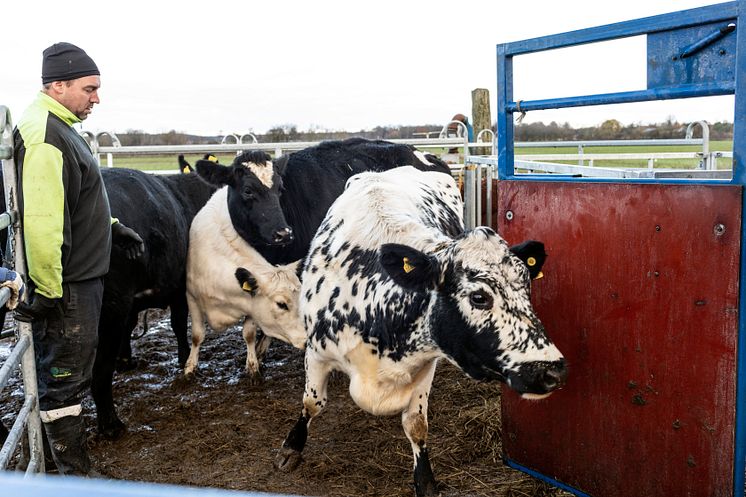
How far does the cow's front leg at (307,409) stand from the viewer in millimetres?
3854

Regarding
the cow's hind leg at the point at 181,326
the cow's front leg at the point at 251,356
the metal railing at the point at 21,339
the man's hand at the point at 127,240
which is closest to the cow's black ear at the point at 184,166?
the cow's hind leg at the point at 181,326

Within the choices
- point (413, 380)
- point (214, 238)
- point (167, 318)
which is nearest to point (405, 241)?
point (413, 380)

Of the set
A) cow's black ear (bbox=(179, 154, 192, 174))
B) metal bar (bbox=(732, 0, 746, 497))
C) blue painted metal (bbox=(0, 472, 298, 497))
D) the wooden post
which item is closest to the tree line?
the wooden post

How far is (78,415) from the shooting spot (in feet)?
10.7

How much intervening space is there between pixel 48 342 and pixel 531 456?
8.15ft

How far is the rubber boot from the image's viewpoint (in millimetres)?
3197

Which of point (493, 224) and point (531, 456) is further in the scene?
point (493, 224)

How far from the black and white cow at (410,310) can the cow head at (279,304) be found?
45.2 inches

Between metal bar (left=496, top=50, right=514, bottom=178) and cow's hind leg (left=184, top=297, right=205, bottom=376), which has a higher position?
metal bar (left=496, top=50, right=514, bottom=178)

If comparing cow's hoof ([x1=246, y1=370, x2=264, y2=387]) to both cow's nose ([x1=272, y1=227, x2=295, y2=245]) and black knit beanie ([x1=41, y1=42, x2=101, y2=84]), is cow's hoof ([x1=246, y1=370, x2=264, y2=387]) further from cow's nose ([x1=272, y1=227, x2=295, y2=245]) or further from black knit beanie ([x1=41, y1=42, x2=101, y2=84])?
black knit beanie ([x1=41, y1=42, x2=101, y2=84])

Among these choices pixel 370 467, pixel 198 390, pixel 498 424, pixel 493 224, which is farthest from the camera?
pixel 493 224

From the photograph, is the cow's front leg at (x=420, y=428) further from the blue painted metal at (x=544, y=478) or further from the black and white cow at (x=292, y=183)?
the black and white cow at (x=292, y=183)

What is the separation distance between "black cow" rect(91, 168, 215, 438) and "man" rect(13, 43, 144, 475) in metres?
0.96

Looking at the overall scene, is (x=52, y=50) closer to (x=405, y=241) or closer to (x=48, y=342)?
(x=48, y=342)
